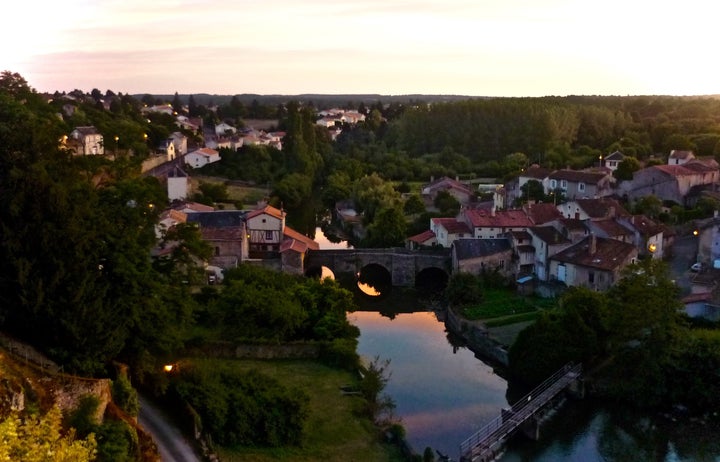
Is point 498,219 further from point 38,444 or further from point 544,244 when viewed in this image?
point 38,444

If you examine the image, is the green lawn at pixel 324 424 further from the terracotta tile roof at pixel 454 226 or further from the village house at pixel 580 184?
the village house at pixel 580 184

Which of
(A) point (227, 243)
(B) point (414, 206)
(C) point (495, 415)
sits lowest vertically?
(C) point (495, 415)

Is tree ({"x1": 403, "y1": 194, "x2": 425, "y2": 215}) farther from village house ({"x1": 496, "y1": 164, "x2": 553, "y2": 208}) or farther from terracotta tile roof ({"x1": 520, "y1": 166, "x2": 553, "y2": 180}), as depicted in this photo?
terracotta tile roof ({"x1": 520, "y1": 166, "x2": 553, "y2": 180})

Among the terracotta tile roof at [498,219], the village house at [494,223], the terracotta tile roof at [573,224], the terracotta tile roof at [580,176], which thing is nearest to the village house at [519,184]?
the terracotta tile roof at [580,176]

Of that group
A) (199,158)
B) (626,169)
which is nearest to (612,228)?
(626,169)

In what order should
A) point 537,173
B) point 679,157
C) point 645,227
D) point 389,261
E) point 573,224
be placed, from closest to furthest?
point 573,224 → point 645,227 → point 389,261 → point 537,173 → point 679,157

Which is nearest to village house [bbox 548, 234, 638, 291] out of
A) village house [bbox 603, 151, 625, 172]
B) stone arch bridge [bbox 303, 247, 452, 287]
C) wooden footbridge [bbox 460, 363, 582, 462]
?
stone arch bridge [bbox 303, 247, 452, 287]

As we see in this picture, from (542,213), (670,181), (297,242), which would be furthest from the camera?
(670,181)
